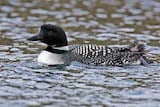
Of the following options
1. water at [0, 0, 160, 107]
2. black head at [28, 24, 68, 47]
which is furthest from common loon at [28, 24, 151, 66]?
water at [0, 0, 160, 107]

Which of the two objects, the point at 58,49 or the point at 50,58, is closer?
the point at 50,58

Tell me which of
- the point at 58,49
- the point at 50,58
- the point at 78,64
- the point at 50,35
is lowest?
the point at 78,64

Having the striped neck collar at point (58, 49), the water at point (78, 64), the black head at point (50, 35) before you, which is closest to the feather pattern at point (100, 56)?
the striped neck collar at point (58, 49)

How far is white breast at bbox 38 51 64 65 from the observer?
1408 cm

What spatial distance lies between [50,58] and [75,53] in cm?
56

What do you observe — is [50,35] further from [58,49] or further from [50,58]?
[50,58]

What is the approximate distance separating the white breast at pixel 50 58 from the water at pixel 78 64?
0.58 feet

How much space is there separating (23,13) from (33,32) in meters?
2.94

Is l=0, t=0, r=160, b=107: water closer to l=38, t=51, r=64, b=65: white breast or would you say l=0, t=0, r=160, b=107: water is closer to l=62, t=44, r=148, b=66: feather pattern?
l=38, t=51, r=64, b=65: white breast

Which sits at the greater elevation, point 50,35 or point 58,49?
point 50,35

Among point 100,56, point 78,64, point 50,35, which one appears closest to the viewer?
point 78,64

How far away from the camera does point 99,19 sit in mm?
20625

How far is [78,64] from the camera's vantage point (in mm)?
13992

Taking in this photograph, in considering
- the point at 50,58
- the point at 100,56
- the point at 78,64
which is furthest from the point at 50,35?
the point at 100,56
